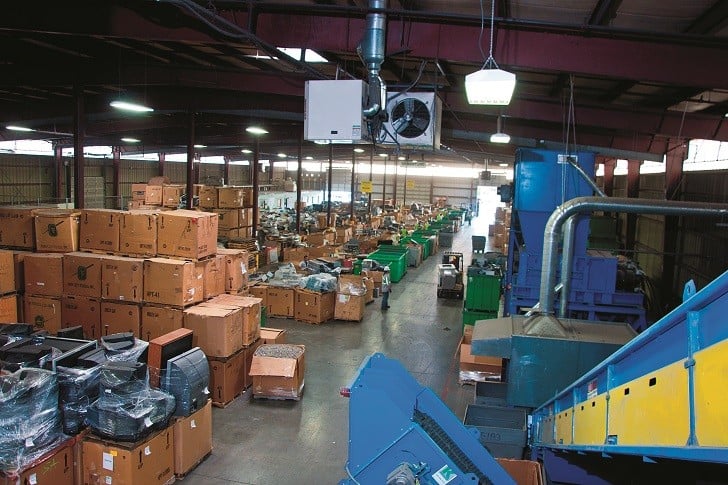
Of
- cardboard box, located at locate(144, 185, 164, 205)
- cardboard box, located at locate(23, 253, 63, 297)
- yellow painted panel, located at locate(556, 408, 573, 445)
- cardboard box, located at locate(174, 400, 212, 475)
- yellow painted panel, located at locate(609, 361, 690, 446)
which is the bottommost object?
cardboard box, located at locate(174, 400, 212, 475)

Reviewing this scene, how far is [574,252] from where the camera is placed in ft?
26.6

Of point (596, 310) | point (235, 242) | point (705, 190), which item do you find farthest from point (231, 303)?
point (705, 190)

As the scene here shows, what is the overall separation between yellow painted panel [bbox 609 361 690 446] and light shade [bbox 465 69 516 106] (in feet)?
8.32

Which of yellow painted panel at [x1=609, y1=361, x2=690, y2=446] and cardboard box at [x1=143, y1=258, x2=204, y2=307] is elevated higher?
yellow painted panel at [x1=609, y1=361, x2=690, y2=446]

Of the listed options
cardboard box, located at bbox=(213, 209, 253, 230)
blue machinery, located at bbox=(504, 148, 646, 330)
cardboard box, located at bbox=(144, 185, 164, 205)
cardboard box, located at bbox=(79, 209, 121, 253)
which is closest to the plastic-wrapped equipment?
cardboard box, located at bbox=(79, 209, 121, 253)

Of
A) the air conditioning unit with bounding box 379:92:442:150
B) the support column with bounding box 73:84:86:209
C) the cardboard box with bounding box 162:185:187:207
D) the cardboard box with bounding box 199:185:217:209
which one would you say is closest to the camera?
the air conditioning unit with bounding box 379:92:442:150

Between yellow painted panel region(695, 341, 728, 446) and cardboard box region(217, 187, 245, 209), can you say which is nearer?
yellow painted panel region(695, 341, 728, 446)

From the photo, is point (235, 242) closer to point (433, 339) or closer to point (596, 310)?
point (433, 339)

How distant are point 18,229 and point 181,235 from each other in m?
2.70

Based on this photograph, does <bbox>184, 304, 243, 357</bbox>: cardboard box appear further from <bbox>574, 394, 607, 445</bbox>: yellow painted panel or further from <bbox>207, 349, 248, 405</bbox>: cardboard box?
<bbox>574, 394, 607, 445</bbox>: yellow painted panel

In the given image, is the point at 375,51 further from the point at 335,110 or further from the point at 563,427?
the point at 563,427

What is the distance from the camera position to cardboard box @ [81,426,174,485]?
4.83m

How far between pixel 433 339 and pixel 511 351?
21.5 feet

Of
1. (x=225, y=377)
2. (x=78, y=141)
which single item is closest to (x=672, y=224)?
(x=225, y=377)
